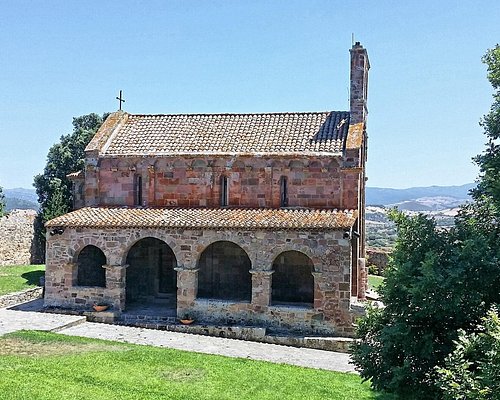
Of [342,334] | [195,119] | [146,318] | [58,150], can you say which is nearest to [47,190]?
[58,150]

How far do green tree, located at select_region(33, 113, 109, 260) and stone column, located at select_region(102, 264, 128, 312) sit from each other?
42.7 feet

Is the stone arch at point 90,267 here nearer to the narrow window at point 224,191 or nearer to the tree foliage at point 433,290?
the narrow window at point 224,191

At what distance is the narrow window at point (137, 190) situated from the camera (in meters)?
23.2

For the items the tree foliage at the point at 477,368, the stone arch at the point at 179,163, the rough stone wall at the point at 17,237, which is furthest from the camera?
the rough stone wall at the point at 17,237

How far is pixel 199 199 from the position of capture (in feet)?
73.5

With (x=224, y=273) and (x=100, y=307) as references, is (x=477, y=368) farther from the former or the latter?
(x=100, y=307)

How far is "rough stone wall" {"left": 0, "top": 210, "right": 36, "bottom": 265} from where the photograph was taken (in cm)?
2988

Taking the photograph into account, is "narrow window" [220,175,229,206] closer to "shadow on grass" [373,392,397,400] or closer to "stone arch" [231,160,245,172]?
"stone arch" [231,160,245,172]

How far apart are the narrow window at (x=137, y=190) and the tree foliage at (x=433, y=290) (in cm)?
1453

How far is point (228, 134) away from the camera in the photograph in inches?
923

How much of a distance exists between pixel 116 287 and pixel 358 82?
13.1 metres

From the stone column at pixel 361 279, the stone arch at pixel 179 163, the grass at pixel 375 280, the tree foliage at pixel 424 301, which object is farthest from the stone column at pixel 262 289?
the grass at pixel 375 280

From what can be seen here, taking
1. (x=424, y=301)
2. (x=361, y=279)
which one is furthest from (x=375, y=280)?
(x=424, y=301)

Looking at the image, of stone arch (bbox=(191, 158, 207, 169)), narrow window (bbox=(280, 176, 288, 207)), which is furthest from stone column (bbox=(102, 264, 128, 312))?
narrow window (bbox=(280, 176, 288, 207))
